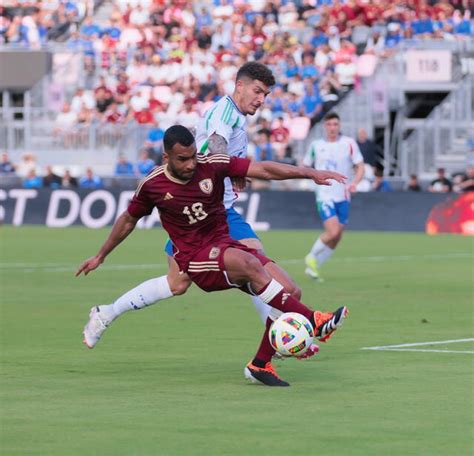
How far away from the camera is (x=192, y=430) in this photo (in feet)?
26.1

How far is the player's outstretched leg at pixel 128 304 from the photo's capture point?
10539mm

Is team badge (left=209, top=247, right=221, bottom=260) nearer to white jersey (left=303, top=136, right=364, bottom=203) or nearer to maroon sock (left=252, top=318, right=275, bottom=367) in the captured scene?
maroon sock (left=252, top=318, right=275, bottom=367)

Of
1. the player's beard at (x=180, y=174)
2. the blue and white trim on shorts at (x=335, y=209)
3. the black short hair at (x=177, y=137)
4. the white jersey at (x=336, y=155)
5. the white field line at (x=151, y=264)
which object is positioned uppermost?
the black short hair at (x=177, y=137)

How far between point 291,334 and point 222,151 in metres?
1.63

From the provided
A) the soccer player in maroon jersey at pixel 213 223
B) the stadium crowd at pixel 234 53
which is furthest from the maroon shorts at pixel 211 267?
the stadium crowd at pixel 234 53

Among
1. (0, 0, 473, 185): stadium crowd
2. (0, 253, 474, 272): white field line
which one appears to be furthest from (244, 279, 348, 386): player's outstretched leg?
(0, 0, 473, 185): stadium crowd

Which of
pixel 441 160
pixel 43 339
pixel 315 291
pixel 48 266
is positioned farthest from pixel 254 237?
pixel 441 160

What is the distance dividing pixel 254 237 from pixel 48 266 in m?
12.1

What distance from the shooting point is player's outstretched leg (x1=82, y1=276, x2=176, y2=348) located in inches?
415

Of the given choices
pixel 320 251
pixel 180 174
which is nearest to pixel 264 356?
pixel 180 174

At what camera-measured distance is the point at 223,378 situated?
1020 cm

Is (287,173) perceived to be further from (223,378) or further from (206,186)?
(223,378)

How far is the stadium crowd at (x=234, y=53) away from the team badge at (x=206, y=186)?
2490cm

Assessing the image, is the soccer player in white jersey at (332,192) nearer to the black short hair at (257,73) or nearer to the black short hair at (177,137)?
the black short hair at (257,73)
